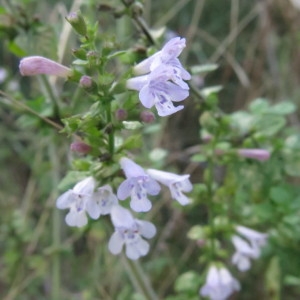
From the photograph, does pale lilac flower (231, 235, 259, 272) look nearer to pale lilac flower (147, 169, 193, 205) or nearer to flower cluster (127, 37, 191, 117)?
pale lilac flower (147, 169, 193, 205)

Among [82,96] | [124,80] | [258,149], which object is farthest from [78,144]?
[258,149]

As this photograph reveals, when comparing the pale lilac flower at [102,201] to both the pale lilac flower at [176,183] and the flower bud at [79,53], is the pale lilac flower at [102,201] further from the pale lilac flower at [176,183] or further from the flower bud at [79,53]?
the flower bud at [79,53]

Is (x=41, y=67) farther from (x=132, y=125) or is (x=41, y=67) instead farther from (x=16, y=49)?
(x=16, y=49)

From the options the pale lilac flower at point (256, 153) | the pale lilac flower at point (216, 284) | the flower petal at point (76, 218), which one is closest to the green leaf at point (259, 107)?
the pale lilac flower at point (256, 153)

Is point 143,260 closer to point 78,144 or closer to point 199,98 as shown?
point 199,98

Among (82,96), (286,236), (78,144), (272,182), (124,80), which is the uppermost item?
(124,80)

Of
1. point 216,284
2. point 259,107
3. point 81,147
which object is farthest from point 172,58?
point 216,284

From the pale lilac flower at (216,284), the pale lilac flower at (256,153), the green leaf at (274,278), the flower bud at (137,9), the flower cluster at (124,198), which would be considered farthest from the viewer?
the green leaf at (274,278)
